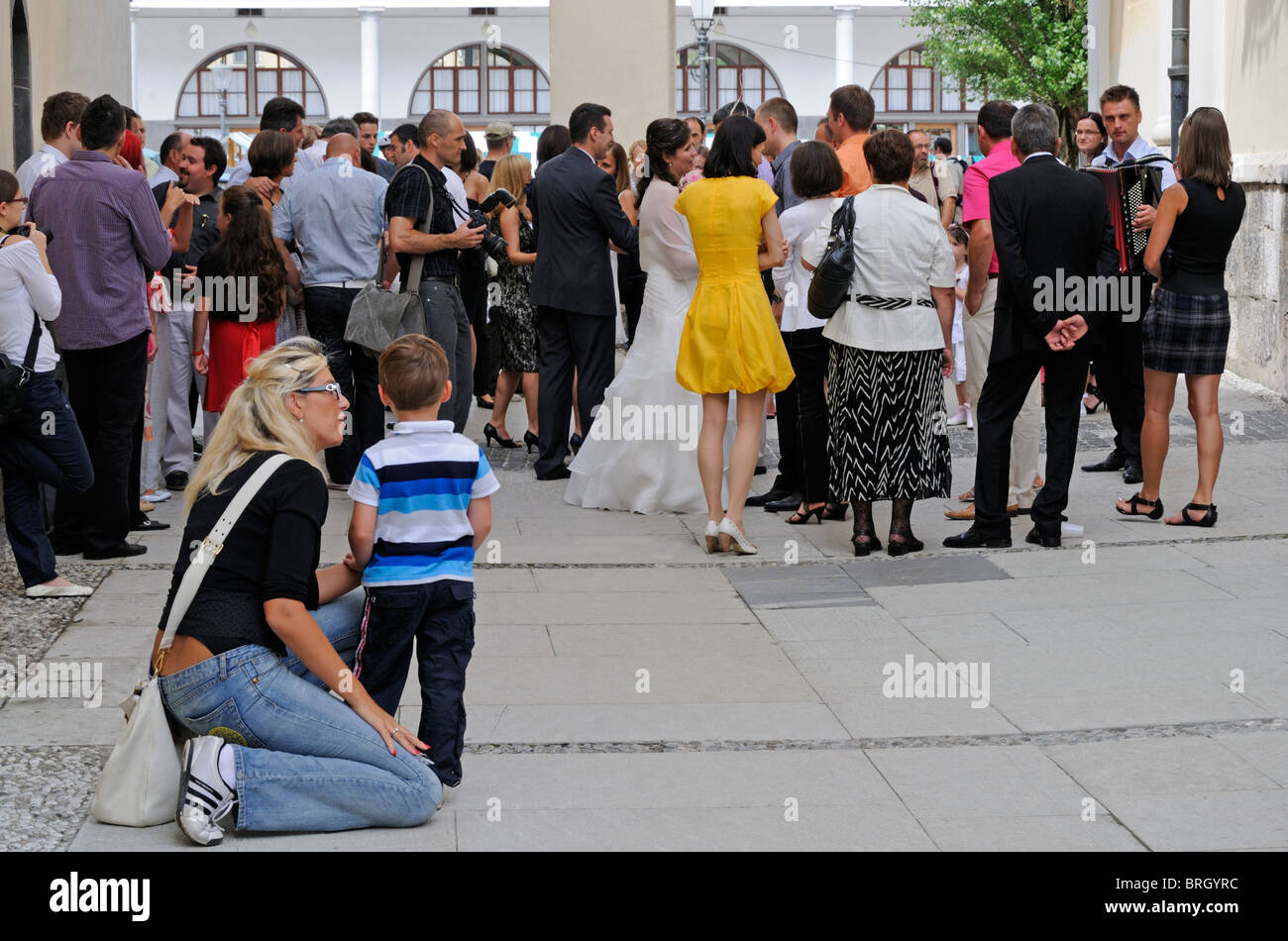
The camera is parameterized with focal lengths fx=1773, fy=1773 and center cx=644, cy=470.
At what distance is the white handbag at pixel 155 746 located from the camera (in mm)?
4520

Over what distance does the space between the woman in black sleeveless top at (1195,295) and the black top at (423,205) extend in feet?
12.2

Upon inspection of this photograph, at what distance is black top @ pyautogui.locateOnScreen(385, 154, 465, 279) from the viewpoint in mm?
9578

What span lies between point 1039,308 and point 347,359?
4.02 m

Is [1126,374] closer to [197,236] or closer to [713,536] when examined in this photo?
[713,536]

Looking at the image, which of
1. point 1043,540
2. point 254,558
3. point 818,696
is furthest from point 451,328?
point 254,558

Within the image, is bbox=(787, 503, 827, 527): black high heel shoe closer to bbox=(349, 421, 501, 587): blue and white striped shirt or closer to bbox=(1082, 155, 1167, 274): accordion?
bbox=(1082, 155, 1167, 274): accordion

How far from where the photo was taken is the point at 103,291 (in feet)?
26.6

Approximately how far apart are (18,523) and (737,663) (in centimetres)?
305

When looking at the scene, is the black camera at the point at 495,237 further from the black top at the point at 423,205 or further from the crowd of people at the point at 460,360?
the black top at the point at 423,205

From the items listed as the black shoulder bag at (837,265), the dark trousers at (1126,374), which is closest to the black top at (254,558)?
the black shoulder bag at (837,265)

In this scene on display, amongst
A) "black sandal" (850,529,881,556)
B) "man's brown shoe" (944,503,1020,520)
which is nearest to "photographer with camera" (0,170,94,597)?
"black sandal" (850,529,881,556)

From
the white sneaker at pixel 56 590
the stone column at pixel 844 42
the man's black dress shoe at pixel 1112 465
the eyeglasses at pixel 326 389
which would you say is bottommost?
the white sneaker at pixel 56 590

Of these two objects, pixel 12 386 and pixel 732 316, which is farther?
pixel 732 316
